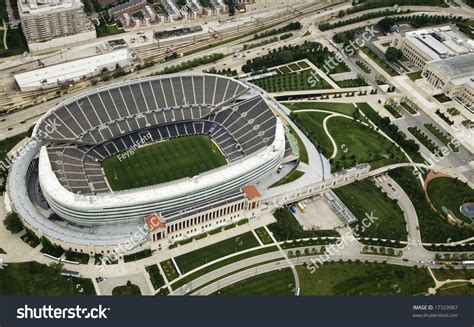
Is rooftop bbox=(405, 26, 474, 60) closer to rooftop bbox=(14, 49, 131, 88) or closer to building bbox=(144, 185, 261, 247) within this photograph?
building bbox=(144, 185, 261, 247)

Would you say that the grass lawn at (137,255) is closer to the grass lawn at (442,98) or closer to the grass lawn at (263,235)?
the grass lawn at (263,235)

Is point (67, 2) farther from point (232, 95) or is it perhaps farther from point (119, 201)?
point (119, 201)

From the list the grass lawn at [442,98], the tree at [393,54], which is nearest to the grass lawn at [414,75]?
the tree at [393,54]

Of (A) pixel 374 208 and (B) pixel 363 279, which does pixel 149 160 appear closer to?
(A) pixel 374 208

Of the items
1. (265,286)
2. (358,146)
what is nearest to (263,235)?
(265,286)

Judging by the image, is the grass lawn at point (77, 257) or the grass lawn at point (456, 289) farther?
the grass lawn at point (77, 257)

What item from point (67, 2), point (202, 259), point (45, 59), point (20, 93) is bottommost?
point (202, 259)

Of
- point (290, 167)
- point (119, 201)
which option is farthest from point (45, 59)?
point (290, 167)
